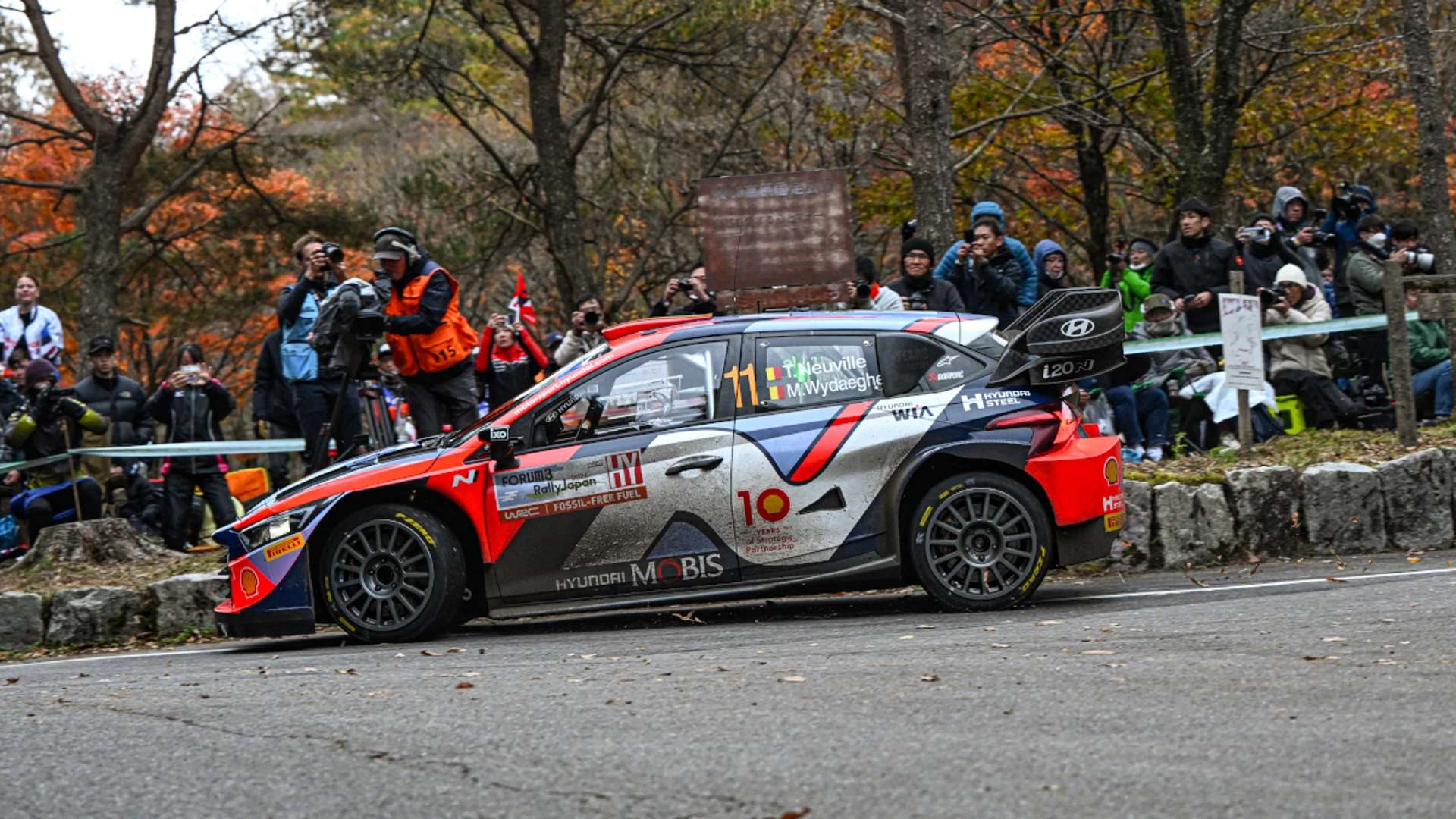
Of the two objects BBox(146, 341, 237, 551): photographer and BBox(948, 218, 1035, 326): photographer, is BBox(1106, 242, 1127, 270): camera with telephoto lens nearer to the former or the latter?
BBox(948, 218, 1035, 326): photographer

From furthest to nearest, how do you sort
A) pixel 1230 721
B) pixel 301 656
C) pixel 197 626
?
pixel 197 626, pixel 301 656, pixel 1230 721

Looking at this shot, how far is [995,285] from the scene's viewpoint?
1254 cm

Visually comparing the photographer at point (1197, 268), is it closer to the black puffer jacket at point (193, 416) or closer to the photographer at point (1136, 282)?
the photographer at point (1136, 282)

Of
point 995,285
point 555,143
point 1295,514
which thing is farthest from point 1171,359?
point 555,143

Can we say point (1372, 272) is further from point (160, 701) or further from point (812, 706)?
point (160, 701)

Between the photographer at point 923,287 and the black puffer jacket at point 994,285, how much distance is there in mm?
311

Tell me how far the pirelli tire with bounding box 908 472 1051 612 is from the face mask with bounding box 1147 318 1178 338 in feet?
18.1

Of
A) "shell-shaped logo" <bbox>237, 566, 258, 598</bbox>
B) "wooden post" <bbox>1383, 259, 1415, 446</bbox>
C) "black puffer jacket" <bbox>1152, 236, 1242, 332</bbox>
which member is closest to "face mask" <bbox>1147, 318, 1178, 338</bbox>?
→ "black puffer jacket" <bbox>1152, 236, 1242, 332</bbox>

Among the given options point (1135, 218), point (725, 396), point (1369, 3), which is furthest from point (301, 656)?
point (1135, 218)

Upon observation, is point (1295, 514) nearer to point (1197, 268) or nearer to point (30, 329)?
point (1197, 268)

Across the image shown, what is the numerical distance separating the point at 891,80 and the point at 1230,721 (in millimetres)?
22672

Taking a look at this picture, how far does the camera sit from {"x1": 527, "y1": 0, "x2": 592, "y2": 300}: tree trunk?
20.8 metres

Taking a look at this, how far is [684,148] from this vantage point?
27.1 m

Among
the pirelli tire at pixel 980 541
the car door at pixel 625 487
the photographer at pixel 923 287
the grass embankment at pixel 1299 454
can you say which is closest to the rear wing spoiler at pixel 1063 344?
the pirelli tire at pixel 980 541
